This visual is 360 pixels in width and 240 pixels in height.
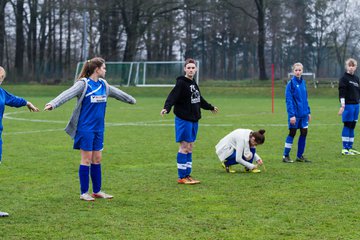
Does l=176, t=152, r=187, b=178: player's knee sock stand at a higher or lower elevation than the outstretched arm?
lower

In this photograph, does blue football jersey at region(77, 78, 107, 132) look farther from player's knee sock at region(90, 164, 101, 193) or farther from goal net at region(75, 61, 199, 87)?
goal net at region(75, 61, 199, 87)

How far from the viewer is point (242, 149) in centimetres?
1142

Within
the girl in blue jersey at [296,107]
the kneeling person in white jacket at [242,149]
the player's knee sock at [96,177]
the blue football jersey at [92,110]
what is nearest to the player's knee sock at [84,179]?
the player's knee sock at [96,177]

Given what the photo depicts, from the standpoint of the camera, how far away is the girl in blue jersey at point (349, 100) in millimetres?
13941

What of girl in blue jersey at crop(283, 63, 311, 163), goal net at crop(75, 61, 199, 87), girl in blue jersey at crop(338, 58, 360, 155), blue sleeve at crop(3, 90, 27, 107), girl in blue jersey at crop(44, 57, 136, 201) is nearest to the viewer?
blue sleeve at crop(3, 90, 27, 107)

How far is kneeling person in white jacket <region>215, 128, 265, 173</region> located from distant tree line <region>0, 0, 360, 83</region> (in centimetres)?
4813

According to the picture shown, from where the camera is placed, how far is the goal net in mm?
51031

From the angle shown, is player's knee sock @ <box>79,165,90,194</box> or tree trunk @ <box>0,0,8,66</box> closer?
player's knee sock @ <box>79,165,90,194</box>

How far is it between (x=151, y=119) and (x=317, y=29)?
4712 cm

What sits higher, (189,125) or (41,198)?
(189,125)

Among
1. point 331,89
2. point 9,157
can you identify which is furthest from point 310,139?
point 331,89

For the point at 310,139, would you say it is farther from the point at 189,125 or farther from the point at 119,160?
the point at 189,125

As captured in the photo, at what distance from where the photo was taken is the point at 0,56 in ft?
224

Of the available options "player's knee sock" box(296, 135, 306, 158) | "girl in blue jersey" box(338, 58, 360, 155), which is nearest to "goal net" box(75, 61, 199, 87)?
"girl in blue jersey" box(338, 58, 360, 155)
